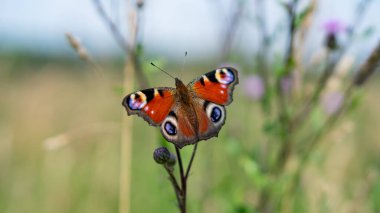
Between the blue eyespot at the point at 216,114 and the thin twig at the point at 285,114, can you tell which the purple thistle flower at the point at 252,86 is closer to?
the thin twig at the point at 285,114

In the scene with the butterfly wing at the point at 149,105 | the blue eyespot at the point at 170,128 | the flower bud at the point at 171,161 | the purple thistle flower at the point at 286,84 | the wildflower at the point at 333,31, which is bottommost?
the flower bud at the point at 171,161

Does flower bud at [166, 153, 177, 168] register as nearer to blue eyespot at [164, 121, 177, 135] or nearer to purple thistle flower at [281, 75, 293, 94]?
blue eyespot at [164, 121, 177, 135]

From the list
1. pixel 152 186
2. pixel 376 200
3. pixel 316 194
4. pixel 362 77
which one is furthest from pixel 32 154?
pixel 362 77

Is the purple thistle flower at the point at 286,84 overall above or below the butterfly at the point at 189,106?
above

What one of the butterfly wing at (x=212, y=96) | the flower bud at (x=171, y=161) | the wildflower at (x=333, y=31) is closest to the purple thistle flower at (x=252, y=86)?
the wildflower at (x=333, y=31)

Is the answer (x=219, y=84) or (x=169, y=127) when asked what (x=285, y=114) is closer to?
(x=219, y=84)

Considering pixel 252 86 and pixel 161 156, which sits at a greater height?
pixel 252 86

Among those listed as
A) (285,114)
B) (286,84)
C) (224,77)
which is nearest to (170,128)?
(224,77)

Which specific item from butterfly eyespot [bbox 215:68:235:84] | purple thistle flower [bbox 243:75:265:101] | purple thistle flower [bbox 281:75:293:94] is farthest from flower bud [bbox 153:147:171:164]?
purple thistle flower [bbox 243:75:265:101]

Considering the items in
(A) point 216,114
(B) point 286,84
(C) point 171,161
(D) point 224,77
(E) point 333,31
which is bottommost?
(C) point 171,161
